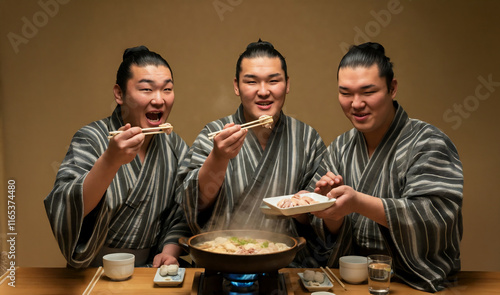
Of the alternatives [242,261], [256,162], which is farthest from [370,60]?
[242,261]

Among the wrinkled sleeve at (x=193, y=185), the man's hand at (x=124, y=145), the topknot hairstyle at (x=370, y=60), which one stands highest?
the topknot hairstyle at (x=370, y=60)

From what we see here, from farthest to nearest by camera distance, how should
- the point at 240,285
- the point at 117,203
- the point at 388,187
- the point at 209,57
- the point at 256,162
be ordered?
the point at 209,57 → the point at 256,162 → the point at 117,203 → the point at 388,187 → the point at 240,285

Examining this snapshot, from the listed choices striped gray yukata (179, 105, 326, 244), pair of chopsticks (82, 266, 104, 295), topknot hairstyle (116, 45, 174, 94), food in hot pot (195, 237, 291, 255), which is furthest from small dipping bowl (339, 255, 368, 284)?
topknot hairstyle (116, 45, 174, 94)

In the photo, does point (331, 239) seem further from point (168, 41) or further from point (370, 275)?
point (168, 41)

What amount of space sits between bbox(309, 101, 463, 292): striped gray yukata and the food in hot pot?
1.59ft

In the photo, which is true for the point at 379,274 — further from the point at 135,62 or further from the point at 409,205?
the point at 135,62

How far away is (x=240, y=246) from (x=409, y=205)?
2.71 feet

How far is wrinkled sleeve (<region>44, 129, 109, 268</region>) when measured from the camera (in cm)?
237

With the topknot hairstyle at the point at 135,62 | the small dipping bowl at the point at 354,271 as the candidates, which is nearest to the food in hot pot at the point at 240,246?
the small dipping bowl at the point at 354,271

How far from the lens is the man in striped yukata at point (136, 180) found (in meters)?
2.49

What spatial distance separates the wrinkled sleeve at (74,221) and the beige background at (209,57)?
159cm

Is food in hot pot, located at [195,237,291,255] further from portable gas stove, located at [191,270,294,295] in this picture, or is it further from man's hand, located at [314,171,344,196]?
man's hand, located at [314,171,344,196]

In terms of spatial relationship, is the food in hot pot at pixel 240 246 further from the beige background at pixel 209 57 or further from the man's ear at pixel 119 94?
the beige background at pixel 209 57

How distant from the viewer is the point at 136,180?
9.39ft
